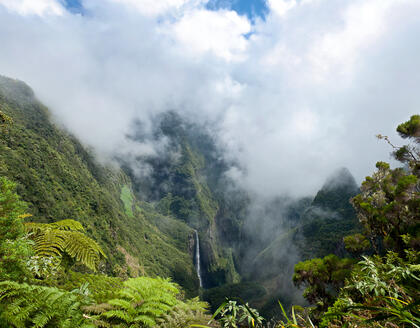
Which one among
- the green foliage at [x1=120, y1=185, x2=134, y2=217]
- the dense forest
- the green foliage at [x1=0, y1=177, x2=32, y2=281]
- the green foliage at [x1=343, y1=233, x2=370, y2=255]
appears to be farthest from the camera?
the green foliage at [x1=120, y1=185, x2=134, y2=217]

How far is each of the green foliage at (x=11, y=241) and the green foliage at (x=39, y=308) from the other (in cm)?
97

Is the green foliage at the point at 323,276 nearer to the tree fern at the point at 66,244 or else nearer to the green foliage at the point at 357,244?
the green foliage at the point at 357,244

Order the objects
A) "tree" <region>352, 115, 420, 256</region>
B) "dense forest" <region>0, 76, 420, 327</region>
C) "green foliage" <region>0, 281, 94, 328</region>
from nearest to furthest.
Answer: "green foliage" <region>0, 281, 94, 328</region> < "dense forest" <region>0, 76, 420, 327</region> < "tree" <region>352, 115, 420, 256</region>

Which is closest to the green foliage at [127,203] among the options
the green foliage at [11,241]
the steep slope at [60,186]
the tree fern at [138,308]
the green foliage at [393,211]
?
the steep slope at [60,186]

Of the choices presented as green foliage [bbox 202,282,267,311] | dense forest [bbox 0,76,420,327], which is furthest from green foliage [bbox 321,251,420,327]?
green foliage [bbox 202,282,267,311]

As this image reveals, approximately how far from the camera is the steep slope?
221 ft

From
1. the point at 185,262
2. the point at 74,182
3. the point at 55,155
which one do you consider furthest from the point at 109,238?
the point at 185,262

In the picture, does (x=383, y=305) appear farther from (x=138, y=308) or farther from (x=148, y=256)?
(x=148, y=256)

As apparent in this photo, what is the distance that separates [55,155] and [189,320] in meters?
120

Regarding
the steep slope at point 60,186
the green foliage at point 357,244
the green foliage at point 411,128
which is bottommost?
the green foliage at point 357,244

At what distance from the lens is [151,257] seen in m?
144

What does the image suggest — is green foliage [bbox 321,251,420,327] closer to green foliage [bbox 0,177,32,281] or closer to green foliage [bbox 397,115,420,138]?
green foliage [bbox 0,177,32,281]

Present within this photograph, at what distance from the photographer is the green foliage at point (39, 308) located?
2729mm

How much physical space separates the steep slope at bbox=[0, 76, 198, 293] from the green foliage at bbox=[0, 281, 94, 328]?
186 ft
